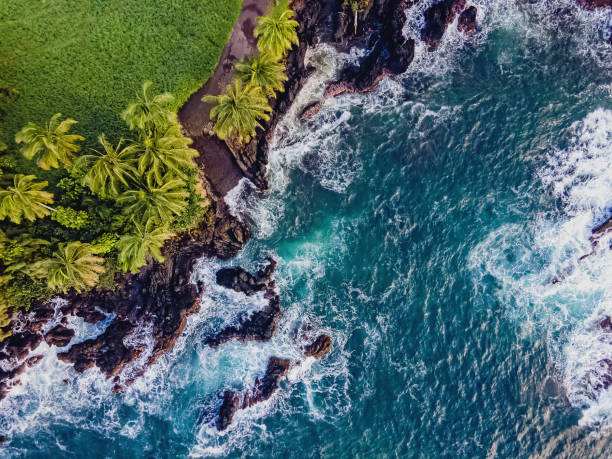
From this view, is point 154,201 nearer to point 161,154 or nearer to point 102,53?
point 161,154

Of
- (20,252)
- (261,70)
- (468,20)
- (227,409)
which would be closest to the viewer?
(261,70)

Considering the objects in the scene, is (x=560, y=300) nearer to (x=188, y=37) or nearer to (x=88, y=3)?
(x=188, y=37)

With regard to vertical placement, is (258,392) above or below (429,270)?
below

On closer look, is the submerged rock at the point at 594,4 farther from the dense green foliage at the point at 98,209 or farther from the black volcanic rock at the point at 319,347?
the black volcanic rock at the point at 319,347

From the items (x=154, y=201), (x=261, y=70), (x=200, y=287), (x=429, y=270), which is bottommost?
(x=200, y=287)

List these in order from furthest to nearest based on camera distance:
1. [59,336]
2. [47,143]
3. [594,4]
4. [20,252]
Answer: [594,4] < [59,336] < [20,252] < [47,143]

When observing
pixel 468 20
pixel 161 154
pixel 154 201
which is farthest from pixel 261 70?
pixel 468 20
